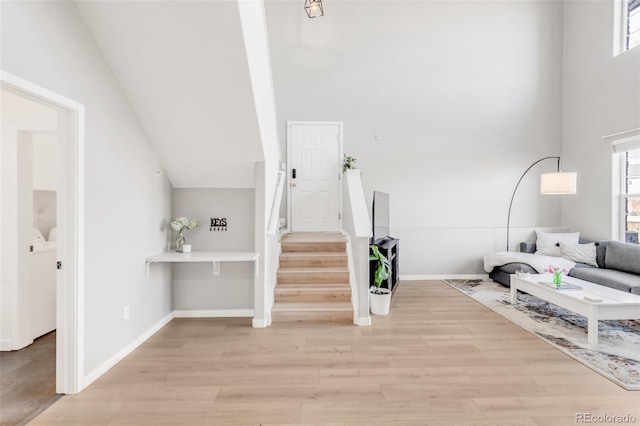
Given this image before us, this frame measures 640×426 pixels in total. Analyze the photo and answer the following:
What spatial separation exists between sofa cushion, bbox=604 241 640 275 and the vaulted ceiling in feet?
16.4

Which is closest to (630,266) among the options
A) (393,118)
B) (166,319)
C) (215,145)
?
(393,118)

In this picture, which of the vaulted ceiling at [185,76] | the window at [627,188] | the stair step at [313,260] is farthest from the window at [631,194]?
the vaulted ceiling at [185,76]

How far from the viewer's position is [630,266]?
14.3 ft

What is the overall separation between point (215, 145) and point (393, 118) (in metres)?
3.81

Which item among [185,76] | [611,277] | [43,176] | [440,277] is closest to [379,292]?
[440,277]

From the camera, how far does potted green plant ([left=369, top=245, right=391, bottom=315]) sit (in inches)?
157

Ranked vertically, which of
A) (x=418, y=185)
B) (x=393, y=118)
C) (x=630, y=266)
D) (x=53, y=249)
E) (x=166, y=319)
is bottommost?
(x=166, y=319)

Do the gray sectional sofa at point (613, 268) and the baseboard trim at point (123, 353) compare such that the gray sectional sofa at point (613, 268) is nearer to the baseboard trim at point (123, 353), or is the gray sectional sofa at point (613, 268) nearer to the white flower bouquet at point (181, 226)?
the white flower bouquet at point (181, 226)

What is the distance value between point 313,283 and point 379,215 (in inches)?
54.8

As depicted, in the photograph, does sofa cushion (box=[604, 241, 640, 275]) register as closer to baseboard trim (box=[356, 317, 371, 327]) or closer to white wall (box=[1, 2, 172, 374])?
baseboard trim (box=[356, 317, 371, 327])

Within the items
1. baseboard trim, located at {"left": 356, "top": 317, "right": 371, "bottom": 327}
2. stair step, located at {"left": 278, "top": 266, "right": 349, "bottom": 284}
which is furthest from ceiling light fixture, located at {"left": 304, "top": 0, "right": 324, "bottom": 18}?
baseboard trim, located at {"left": 356, "top": 317, "right": 371, "bottom": 327}

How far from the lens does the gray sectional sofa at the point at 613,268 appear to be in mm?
3946

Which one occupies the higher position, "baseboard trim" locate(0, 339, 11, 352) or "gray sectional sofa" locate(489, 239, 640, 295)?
"gray sectional sofa" locate(489, 239, 640, 295)

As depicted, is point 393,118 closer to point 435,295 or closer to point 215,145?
point 435,295
